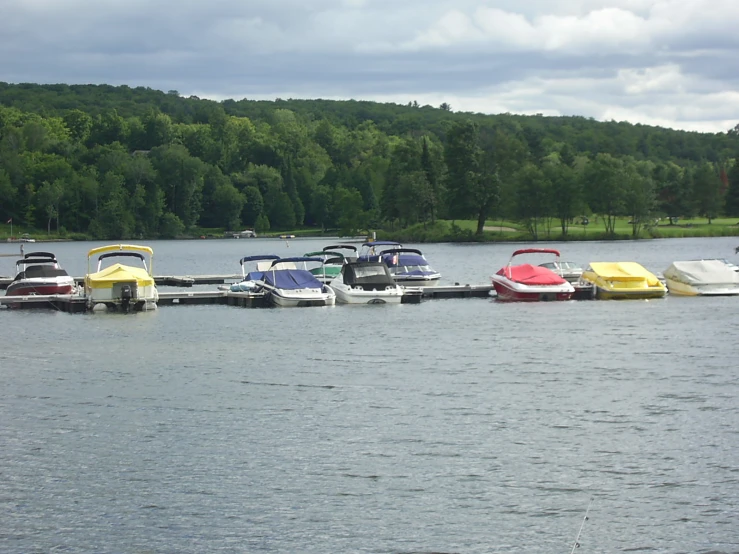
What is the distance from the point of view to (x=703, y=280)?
2299 inches

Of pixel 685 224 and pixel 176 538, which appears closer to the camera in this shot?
pixel 176 538

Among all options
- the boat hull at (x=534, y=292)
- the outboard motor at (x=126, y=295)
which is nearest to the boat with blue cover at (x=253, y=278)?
the outboard motor at (x=126, y=295)

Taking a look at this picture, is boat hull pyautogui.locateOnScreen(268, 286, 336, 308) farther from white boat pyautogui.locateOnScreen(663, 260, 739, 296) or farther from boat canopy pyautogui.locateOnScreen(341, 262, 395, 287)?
white boat pyautogui.locateOnScreen(663, 260, 739, 296)

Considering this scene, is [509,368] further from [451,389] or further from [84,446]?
[84,446]

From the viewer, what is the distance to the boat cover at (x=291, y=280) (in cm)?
5528

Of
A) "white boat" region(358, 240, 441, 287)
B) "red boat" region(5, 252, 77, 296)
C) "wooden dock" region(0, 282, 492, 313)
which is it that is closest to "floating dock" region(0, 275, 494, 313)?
"wooden dock" region(0, 282, 492, 313)

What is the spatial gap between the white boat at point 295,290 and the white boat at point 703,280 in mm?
18425

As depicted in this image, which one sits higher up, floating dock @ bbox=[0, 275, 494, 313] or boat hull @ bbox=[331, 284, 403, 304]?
boat hull @ bbox=[331, 284, 403, 304]

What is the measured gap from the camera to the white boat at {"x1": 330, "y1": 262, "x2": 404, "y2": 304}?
5447 centimetres

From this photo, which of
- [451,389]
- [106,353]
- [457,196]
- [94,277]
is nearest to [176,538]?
[451,389]

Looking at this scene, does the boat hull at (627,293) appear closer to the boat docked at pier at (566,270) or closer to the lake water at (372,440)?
the boat docked at pier at (566,270)

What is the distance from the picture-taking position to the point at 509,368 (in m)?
35.4

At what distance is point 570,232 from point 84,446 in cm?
14093

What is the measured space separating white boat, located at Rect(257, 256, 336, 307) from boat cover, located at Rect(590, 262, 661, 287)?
46.0 ft
